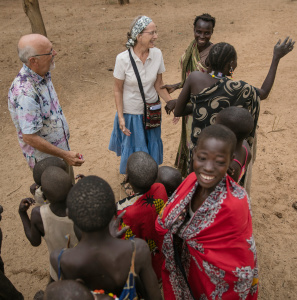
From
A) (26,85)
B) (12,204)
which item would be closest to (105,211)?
(26,85)

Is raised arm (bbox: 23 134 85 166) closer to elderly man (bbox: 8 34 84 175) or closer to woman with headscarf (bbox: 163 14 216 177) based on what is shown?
elderly man (bbox: 8 34 84 175)

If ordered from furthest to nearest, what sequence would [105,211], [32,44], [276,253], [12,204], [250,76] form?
[250,76] → [12,204] → [276,253] → [32,44] → [105,211]

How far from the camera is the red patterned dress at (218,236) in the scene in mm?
1742

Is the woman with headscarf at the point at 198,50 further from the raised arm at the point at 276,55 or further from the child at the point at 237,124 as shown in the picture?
the child at the point at 237,124

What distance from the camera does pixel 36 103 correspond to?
101 inches

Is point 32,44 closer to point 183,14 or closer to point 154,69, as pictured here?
point 154,69

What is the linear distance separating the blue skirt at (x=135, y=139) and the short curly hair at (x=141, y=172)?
1381 mm

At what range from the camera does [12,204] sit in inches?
149

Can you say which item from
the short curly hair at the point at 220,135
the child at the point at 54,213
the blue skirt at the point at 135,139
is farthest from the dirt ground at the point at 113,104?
the short curly hair at the point at 220,135

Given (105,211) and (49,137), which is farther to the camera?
(49,137)

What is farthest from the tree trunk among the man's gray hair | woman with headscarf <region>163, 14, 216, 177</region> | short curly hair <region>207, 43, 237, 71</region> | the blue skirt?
short curly hair <region>207, 43, 237, 71</region>

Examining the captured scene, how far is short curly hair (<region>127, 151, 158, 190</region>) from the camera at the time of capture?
213 centimetres

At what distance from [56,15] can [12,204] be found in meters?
9.37

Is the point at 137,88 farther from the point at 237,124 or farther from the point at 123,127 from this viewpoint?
the point at 237,124
